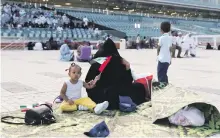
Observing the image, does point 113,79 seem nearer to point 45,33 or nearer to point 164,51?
point 164,51

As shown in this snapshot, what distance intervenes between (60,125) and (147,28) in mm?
32091

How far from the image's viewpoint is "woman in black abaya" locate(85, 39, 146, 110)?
4.16 meters

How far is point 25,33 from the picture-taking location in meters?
21.6

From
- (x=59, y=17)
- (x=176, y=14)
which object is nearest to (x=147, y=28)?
(x=59, y=17)

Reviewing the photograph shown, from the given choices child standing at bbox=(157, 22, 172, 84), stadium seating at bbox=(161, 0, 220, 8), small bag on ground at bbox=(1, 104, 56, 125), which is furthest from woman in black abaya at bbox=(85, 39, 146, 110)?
stadium seating at bbox=(161, 0, 220, 8)

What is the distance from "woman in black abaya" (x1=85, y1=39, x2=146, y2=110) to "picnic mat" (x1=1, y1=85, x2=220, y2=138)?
12.5 inches

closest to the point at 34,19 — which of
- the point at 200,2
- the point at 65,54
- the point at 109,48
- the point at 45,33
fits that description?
the point at 45,33

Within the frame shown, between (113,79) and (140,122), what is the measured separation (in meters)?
0.93

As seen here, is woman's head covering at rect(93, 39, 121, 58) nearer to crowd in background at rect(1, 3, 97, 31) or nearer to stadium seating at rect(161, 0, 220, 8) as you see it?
crowd in background at rect(1, 3, 97, 31)

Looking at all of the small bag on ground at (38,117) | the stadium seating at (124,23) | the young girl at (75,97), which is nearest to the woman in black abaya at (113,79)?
the young girl at (75,97)

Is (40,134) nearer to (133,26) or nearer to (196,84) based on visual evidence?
(196,84)

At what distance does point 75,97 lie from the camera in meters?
3.98

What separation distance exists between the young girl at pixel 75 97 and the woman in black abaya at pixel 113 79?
235mm

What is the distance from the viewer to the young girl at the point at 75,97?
3.80 metres
